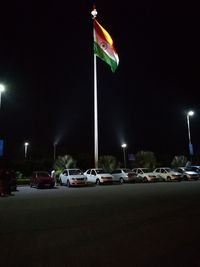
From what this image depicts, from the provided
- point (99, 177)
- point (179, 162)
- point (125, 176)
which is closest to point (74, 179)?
point (99, 177)

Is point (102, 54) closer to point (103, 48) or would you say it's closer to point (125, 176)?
point (103, 48)

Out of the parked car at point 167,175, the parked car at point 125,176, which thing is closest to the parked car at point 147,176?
the parked car at point 167,175

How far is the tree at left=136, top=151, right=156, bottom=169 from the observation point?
176 ft

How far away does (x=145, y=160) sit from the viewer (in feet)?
178

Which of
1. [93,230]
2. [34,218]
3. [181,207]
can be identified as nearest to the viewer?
[93,230]

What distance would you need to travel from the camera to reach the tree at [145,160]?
176 ft

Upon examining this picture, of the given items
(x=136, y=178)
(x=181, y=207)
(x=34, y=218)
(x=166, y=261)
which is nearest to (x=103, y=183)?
(x=136, y=178)

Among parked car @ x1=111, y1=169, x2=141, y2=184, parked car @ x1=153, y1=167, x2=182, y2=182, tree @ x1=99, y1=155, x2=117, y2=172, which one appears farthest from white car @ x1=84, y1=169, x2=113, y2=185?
tree @ x1=99, y1=155, x2=117, y2=172

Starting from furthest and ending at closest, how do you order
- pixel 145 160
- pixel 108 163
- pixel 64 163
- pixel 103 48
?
pixel 145 160 → pixel 108 163 → pixel 64 163 → pixel 103 48

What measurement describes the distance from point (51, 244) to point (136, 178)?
86.5ft

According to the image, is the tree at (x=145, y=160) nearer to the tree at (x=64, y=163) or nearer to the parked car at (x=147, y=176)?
the tree at (x=64, y=163)

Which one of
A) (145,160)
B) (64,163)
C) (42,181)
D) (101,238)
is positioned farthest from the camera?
(145,160)

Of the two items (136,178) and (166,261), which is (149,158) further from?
(166,261)

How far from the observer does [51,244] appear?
254 inches
